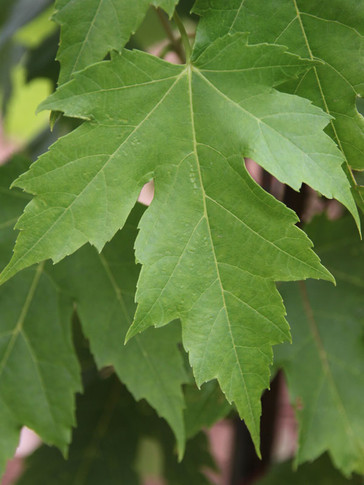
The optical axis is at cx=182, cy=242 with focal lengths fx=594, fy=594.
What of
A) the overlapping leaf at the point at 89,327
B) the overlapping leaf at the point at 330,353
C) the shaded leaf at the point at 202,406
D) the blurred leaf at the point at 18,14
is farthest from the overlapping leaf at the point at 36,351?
the blurred leaf at the point at 18,14

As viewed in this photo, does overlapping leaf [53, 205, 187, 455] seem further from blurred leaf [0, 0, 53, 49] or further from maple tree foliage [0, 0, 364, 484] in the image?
blurred leaf [0, 0, 53, 49]

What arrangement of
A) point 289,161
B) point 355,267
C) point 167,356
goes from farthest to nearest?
point 355,267 → point 167,356 → point 289,161

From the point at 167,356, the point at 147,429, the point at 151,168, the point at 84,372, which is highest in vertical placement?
the point at 151,168

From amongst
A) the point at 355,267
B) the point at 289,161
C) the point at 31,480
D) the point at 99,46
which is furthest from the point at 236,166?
the point at 31,480

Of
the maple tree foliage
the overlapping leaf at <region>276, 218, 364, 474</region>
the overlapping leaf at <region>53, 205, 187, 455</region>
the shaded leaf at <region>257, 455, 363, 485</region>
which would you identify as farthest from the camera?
the shaded leaf at <region>257, 455, 363, 485</region>

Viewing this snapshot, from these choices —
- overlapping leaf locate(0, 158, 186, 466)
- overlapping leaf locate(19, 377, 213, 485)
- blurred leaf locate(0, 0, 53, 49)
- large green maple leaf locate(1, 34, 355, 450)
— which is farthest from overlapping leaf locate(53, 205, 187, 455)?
blurred leaf locate(0, 0, 53, 49)

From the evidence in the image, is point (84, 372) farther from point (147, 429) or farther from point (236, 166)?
point (236, 166)
